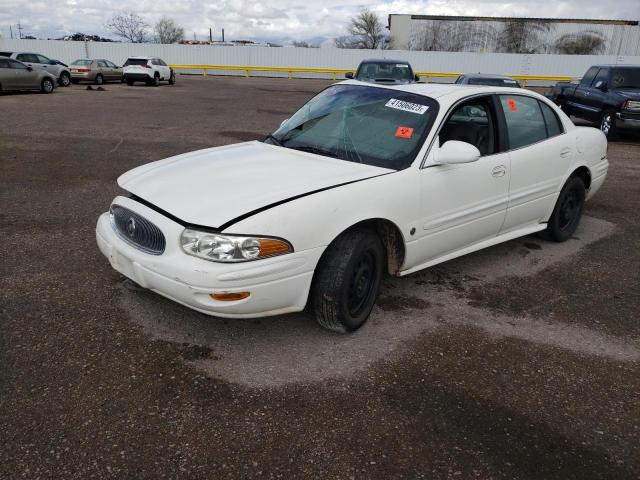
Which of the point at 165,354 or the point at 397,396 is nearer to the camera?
the point at 397,396

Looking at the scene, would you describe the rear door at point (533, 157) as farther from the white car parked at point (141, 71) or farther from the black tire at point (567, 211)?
the white car parked at point (141, 71)

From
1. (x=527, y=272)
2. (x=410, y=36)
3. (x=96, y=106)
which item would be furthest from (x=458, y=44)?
(x=527, y=272)

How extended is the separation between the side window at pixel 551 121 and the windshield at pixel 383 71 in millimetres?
9797

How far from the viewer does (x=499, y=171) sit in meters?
4.25

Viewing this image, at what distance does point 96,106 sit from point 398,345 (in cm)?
1601

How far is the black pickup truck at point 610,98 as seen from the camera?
1184 centimetres

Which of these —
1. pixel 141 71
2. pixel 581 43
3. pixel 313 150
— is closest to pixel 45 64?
pixel 141 71

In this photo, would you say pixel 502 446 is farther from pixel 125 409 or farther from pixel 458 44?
pixel 458 44

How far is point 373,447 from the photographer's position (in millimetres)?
2490

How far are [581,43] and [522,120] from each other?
6956 cm

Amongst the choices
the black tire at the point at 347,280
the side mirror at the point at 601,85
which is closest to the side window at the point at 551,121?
the black tire at the point at 347,280

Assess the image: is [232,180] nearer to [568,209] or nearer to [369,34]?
[568,209]

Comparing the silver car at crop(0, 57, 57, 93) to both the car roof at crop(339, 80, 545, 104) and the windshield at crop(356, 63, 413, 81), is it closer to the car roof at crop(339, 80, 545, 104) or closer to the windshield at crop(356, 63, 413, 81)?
the windshield at crop(356, 63, 413, 81)

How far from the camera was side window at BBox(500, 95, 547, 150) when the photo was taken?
448cm
